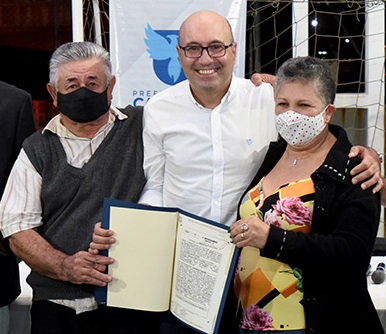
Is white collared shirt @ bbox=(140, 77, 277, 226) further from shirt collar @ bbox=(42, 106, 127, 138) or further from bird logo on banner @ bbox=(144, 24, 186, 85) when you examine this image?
bird logo on banner @ bbox=(144, 24, 186, 85)

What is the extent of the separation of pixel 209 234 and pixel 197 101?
0.45m

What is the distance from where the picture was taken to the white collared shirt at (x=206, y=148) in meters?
1.72

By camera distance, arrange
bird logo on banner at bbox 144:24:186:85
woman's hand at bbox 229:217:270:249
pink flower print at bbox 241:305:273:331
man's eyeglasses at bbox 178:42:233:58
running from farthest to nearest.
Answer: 1. bird logo on banner at bbox 144:24:186:85
2. man's eyeglasses at bbox 178:42:233:58
3. pink flower print at bbox 241:305:273:331
4. woman's hand at bbox 229:217:270:249

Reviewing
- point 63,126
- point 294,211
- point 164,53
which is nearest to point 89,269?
point 63,126

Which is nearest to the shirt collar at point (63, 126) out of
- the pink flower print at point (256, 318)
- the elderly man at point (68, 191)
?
the elderly man at point (68, 191)

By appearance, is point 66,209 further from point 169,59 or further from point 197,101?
point 169,59

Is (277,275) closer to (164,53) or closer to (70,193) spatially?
(70,193)

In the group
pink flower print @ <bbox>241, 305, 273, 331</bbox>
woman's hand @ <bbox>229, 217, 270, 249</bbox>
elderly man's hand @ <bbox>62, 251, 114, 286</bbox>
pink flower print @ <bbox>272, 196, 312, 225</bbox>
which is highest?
pink flower print @ <bbox>272, 196, 312, 225</bbox>

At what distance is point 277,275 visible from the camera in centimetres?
151

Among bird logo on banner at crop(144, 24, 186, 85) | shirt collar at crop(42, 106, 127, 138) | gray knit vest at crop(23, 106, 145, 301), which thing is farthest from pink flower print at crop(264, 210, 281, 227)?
bird logo on banner at crop(144, 24, 186, 85)

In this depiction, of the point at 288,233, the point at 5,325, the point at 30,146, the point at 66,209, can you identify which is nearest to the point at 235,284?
the point at 288,233

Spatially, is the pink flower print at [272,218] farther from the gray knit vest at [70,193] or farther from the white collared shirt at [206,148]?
the gray knit vest at [70,193]

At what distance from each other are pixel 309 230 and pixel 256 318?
0.28 meters

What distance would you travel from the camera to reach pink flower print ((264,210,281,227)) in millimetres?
1478
